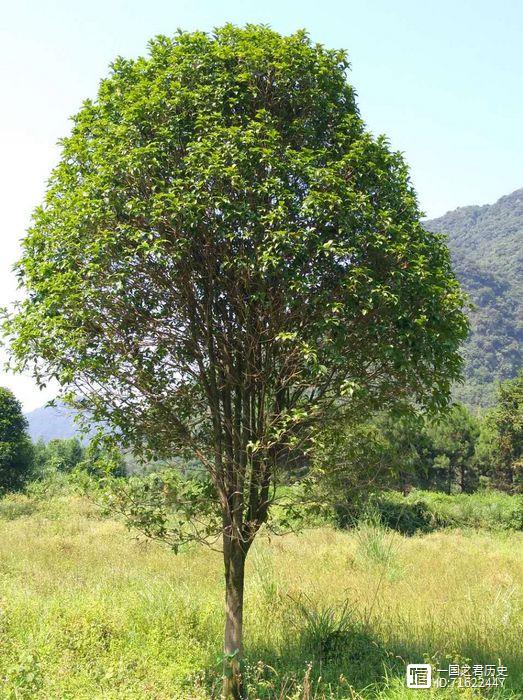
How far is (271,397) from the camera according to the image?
6.57 metres

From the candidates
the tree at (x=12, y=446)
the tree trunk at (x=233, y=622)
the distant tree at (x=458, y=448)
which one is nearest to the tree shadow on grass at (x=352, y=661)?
the tree trunk at (x=233, y=622)

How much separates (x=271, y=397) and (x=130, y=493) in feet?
6.28

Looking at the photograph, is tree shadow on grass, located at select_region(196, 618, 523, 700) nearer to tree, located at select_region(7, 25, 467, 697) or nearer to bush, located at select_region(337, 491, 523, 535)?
tree, located at select_region(7, 25, 467, 697)

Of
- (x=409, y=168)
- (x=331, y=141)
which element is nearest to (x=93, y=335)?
(x=331, y=141)

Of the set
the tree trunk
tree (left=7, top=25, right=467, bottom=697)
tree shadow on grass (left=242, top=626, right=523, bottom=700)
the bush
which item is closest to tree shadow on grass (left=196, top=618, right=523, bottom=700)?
tree shadow on grass (left=242, top=626, right=523, bottom=700)

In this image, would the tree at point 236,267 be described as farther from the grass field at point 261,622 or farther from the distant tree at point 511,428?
the distant tree at point 511,428

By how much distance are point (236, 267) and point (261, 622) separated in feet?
19.7

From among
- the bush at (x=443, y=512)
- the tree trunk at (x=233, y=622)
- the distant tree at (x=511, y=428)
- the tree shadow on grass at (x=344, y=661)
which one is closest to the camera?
the tree trunk at (x=233, y=622)

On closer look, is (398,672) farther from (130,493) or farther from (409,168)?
(409,168)

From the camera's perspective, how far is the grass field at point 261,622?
6852 millimetres

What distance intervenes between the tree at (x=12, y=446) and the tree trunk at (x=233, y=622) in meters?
26.5

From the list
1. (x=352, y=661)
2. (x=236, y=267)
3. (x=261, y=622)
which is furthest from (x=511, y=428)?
(x=236, y=267)

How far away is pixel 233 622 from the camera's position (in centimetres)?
661

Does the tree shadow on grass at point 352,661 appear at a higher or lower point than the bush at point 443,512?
higher
